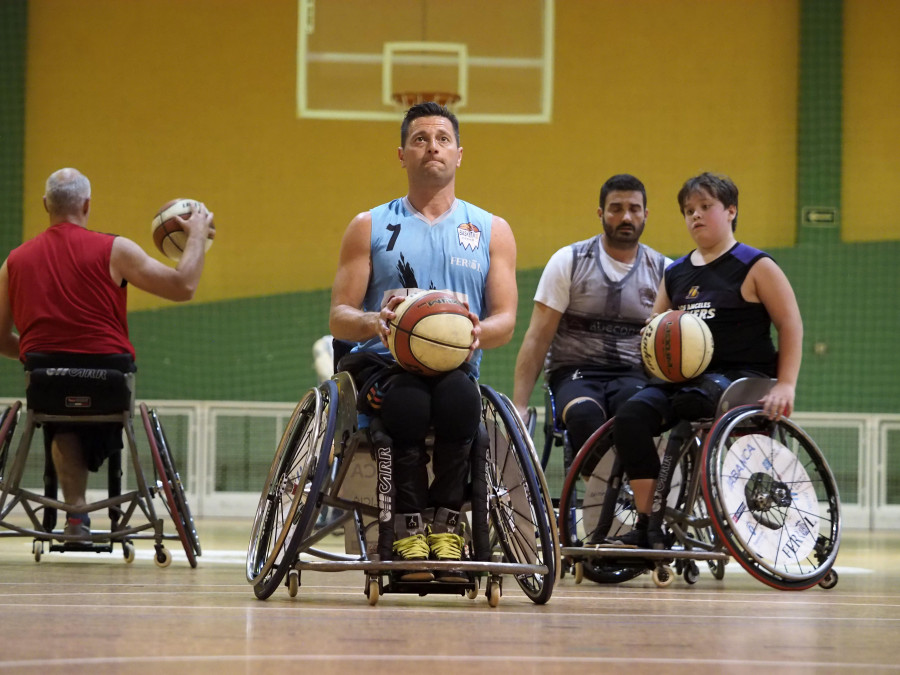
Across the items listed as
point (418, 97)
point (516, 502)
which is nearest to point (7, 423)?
point (516, 502)

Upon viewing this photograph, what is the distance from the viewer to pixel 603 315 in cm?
464

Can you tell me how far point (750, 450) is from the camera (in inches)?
150

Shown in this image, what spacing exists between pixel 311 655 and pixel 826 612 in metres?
1.47

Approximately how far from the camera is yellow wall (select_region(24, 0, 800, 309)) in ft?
32.3

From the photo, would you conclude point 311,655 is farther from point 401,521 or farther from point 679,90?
point 679,90

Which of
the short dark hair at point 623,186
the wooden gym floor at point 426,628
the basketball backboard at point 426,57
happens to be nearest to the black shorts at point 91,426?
the wooden gym floor at point 426,628

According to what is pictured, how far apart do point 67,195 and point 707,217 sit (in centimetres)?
215

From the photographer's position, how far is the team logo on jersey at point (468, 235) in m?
3.45

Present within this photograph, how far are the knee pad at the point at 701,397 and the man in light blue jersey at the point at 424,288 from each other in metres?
0.74

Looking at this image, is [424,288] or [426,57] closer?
[424,288]

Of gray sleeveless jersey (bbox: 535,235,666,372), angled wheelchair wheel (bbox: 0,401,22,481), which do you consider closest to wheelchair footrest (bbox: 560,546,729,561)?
gray sleeveless jersey (bbox: 535,235,666,372)

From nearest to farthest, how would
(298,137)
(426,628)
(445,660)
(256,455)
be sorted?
(445,660) → (426,628) → (256,455) → (298,137)

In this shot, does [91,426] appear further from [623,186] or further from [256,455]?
[256,455]

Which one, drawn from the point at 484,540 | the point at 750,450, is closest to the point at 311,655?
the point at 484,540
